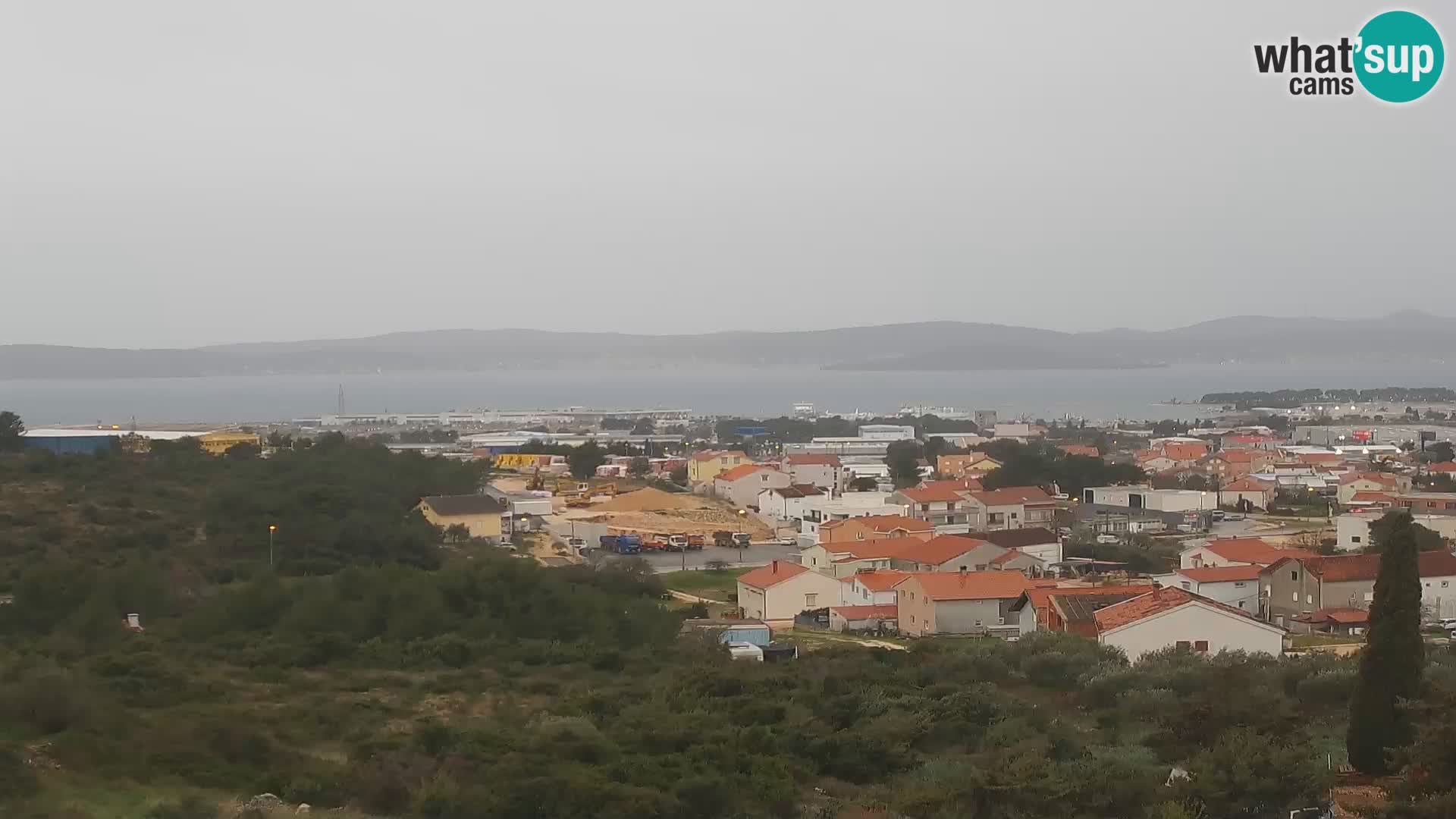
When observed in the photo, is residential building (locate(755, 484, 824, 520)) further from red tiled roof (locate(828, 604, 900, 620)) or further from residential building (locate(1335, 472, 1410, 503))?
residential building (locate(1335, 472, 1410, 503))

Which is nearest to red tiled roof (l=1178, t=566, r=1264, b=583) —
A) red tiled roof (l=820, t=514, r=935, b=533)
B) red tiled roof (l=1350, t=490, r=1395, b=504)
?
red tiled roof (l=820, t=514, r=935, b=533)

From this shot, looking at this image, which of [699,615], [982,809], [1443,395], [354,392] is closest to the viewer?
[982,809]

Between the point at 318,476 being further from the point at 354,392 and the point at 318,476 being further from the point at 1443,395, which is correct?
the point at 354,392

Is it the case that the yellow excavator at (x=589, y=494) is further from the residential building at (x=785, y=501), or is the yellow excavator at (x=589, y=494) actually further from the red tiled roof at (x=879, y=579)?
the red tiled roof at (x=879, y=579)

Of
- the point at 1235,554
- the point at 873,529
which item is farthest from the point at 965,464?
the point at 1235,554

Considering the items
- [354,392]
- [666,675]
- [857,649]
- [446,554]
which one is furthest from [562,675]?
[354,392]

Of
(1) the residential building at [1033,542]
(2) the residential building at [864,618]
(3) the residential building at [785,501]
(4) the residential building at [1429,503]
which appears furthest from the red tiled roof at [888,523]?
(4) the residential building at [1429,503]

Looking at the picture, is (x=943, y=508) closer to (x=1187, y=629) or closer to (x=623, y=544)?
(x=623, y=544)
